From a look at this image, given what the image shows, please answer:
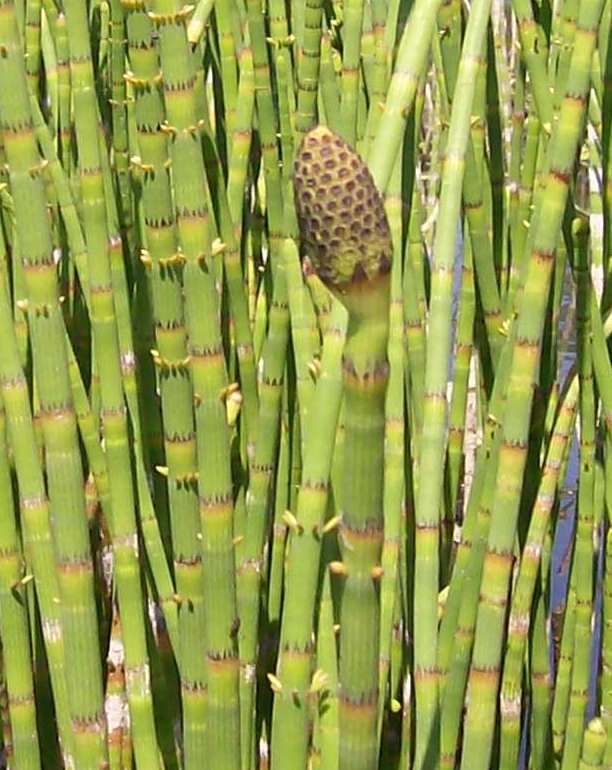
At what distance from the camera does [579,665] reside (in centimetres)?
117

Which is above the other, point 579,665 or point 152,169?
point 152,169

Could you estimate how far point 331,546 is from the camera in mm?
877

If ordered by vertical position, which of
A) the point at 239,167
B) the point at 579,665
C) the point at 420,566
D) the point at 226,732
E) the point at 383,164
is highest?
the point at 383,164

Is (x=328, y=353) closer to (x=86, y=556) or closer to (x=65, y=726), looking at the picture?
(x=86, y=556)

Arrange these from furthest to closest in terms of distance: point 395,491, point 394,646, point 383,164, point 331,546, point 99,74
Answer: point 99,74
point 394,646
point 395,491
point 331,546
point 383,164

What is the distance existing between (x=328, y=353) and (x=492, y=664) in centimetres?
34

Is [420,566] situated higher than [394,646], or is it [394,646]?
[420,566]

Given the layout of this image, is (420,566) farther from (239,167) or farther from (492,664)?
(239,167)

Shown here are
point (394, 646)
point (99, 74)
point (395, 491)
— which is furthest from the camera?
point (99, 74)

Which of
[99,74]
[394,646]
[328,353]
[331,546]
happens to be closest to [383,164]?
[328,353]

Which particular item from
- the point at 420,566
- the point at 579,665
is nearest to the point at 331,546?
the point at 420,566

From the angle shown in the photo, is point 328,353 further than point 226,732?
No

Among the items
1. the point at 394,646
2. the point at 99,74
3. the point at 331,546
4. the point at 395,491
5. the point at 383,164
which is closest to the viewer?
the point at 383,164

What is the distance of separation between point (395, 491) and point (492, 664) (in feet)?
0.48
